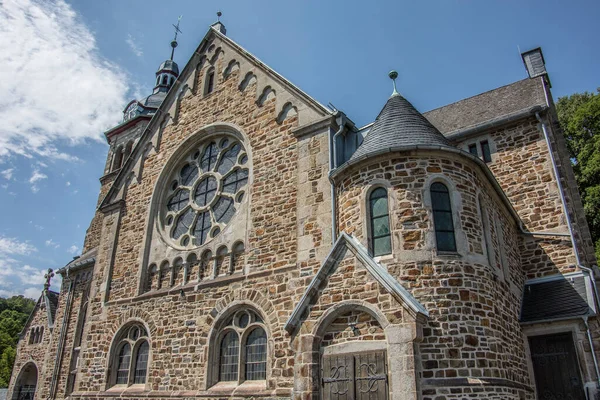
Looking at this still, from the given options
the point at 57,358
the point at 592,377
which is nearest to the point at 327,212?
the point at 592,377

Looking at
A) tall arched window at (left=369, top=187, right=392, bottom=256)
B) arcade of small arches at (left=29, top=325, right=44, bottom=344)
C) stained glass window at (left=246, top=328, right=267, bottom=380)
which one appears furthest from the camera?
arcade of small arches at (left=29, top=325, right=44, bottom=344)

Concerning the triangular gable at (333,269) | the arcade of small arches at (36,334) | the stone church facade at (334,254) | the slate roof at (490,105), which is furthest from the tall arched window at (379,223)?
the arcade of small arches at (36,334)

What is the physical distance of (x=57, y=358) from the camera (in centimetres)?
1925

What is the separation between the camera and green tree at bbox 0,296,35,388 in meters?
38.9

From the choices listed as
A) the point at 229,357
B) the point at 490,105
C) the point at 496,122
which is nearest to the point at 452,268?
the point at 229,357

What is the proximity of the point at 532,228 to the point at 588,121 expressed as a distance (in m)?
17.4

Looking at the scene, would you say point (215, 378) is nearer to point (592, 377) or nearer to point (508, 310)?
point (508, 310)

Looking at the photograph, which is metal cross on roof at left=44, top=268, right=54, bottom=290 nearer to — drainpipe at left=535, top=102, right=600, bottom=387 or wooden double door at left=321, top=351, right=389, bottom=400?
wooden double door at left=321, top=351, right=389, bottom=400

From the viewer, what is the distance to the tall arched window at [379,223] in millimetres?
9828

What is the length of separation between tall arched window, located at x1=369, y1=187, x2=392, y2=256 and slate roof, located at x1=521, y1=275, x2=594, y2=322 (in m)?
3.99

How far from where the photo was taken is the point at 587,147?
82.2 ft

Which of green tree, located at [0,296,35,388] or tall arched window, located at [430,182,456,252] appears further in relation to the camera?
green tree, located at [0,296,35,388]

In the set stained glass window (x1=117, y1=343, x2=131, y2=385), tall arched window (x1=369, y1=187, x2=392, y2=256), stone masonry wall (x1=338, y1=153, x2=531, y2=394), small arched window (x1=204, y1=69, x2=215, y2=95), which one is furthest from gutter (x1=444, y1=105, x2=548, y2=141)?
stained glass window (x1=117, y1=343, x2=131, y2=385)

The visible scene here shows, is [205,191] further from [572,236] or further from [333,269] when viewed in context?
[572,236]
